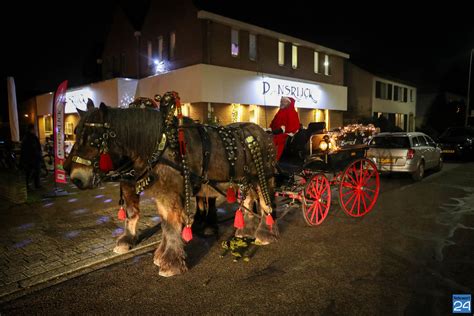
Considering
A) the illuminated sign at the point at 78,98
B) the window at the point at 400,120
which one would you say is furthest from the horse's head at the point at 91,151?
the window at the point at 400,120

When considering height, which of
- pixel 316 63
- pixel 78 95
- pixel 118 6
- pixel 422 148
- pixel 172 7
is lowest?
pixel 422 148

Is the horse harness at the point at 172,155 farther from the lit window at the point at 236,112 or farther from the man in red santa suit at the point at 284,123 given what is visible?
the lit window at the point at 236,112

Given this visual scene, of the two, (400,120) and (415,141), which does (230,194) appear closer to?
(415,141)

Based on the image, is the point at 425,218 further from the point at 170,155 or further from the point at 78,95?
the point at 78,95

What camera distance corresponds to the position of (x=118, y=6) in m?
23.2

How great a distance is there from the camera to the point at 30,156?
9508 mm

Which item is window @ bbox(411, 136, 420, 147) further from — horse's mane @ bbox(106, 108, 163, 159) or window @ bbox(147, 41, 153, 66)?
window @ bbox(147, 41, 153, 66)

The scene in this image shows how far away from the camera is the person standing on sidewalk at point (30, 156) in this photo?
9.49 meters

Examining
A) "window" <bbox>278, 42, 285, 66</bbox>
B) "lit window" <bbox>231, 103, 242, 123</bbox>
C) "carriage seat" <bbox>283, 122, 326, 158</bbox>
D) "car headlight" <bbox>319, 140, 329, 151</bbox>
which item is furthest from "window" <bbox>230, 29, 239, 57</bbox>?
"car headlight" <bbox>319, 140, 329, 151</bbox>

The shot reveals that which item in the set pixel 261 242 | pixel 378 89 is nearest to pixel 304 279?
pixel 261 242

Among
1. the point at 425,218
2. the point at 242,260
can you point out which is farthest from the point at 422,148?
the point at 242,260

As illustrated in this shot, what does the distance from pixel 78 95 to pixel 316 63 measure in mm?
16568

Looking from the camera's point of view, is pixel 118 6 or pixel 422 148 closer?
pixel 422 148

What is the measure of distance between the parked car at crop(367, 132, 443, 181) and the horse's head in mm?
10148
